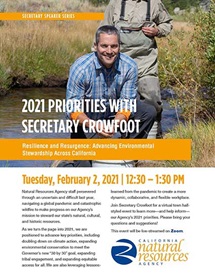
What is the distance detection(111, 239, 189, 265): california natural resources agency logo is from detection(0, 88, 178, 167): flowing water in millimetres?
1572

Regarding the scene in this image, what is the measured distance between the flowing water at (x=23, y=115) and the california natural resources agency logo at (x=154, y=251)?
5.16 ft

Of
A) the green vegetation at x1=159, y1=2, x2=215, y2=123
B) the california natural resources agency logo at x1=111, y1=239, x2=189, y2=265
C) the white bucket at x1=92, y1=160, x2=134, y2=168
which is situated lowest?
the california natural resources agency logo at x1=111, y1=239, x2=189, y2=265

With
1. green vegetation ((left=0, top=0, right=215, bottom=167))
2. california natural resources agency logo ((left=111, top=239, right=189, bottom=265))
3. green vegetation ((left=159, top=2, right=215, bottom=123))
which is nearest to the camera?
california natural resources agency logo ((left=111, top=239, right=189, bottom=265))

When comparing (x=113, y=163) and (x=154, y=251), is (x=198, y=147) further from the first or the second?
(x=154, y=251)

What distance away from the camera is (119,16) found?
702 centimetres

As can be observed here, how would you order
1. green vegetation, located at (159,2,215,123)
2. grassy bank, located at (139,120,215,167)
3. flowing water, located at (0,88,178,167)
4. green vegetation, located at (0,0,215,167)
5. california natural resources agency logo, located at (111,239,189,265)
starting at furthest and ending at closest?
green vegetation, located at (159,2,215,123) < green vegetation, located at (0,0,215,167) < flowing water, located at (0,88,178,167) < grassy bank, located at (139,120,215,167) < california natural resources agency logo, located at (111,239,189,265)

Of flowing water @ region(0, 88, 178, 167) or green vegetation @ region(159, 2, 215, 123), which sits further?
green vegetation @ region(159, 2, 215, 123)

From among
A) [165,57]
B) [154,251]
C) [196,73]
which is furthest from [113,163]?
[165,57]

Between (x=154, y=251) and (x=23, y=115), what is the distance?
4.12 meters

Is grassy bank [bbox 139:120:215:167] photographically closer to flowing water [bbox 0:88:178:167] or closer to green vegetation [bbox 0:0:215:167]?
green vegetation [bbox 0:0:215:167]

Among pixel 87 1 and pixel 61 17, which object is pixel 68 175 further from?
pixel 87 1

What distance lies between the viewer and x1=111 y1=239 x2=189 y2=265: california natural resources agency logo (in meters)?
5.30

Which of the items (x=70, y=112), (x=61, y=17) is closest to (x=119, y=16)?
(x=61, y=17)

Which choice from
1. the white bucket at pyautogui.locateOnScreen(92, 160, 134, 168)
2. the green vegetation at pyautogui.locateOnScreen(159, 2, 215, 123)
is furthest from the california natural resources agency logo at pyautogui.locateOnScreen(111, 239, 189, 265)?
the green vegetation at pyautogui.locateOnScreen(159, 2, 215, 123)
